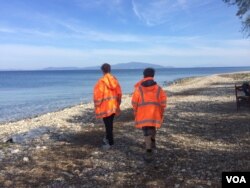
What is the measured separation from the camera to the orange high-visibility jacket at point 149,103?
884cm

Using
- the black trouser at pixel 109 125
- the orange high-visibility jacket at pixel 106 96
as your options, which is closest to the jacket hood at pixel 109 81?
the orange high-visibility jacket at pixel 106 96

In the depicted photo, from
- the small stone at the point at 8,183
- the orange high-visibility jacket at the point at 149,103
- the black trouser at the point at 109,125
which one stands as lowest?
the small stone at the point at 8,183

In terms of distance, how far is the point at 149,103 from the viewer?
29.0 ft

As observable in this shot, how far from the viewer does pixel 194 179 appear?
776 cm

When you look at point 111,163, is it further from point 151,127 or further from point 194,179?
point 194,179

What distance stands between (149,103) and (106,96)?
1714 mm

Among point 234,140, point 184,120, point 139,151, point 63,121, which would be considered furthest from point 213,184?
point 63,121

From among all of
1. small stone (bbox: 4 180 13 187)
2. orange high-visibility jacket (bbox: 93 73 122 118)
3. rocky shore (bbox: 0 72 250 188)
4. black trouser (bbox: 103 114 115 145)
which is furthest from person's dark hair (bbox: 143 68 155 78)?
small stone (bbox: 4 180 13 187)

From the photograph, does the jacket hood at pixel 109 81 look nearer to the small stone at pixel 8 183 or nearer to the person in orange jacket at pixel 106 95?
the person in orange jacket at pixel 106 95

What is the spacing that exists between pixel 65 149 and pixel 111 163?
203 centimetres

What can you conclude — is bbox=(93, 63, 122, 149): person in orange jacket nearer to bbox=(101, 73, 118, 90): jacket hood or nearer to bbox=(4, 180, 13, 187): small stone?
bbox=(101, 73, 118, 90): jacket hood

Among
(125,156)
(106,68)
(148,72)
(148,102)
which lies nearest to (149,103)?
(148,102)

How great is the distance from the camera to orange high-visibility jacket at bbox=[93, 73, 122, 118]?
10133 millimetres

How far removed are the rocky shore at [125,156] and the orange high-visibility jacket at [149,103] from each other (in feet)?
3.29
